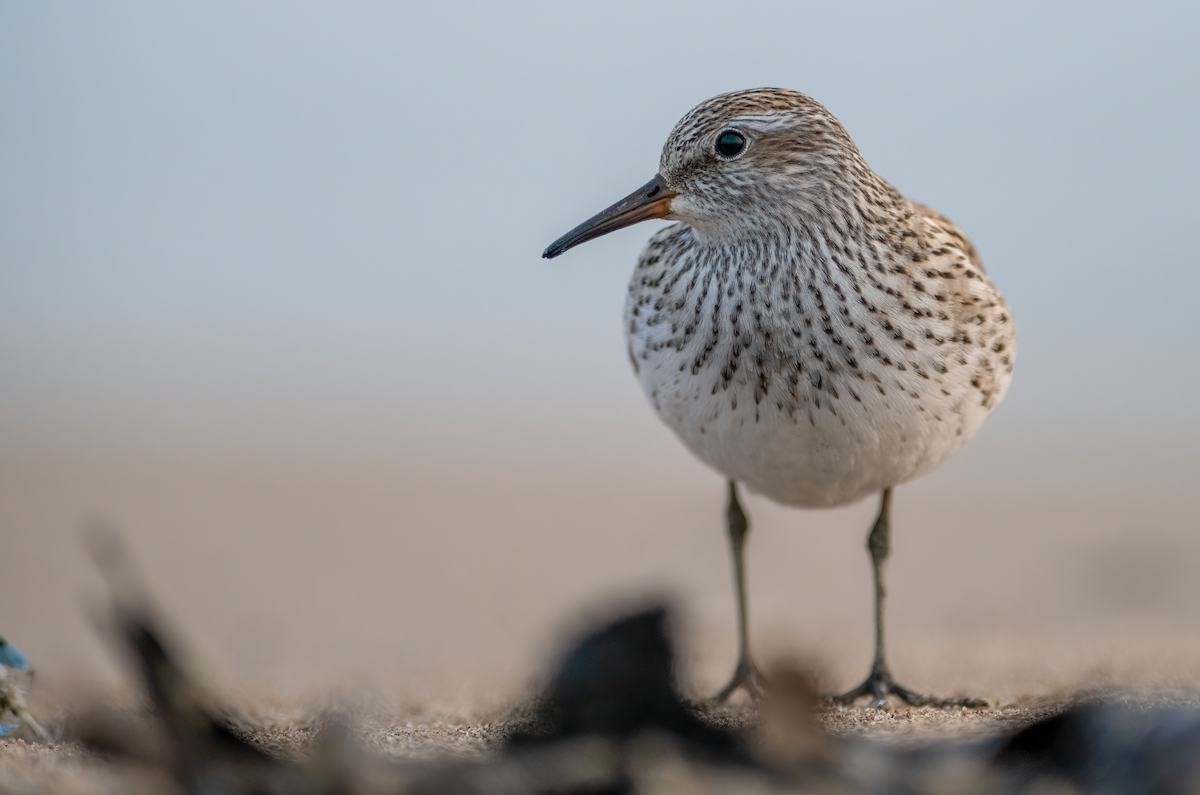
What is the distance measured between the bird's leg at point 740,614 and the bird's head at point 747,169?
1.14 m

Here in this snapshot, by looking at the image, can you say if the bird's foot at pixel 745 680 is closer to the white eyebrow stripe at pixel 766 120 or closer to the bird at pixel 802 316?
the bird at pixel 802 316

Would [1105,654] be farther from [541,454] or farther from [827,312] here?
[541,454]

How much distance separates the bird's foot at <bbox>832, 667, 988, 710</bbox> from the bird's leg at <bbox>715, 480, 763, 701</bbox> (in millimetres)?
297

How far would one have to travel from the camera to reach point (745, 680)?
4492 millimetres

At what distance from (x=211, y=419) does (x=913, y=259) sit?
27.5ft

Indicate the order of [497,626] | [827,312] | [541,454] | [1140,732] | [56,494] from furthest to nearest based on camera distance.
→ [541,454] → [56,494] → [497,626] → [827,312] → [1140,732]

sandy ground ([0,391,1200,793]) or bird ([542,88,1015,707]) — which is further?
sandy ground ([0,391,1200,793])

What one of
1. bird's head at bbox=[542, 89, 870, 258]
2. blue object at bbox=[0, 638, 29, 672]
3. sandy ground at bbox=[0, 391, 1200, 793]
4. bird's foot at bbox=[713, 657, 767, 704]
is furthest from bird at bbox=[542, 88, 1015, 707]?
blue object at bbox=[0, 638, 29, 672]

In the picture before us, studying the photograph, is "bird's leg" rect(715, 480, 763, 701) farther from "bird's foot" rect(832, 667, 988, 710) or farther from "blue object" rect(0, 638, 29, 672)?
"blue object" rect(0, 638, 29, 672)

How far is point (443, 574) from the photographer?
7863 mm

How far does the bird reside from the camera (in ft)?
12.1

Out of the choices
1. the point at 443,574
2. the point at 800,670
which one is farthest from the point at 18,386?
the point at 800,670

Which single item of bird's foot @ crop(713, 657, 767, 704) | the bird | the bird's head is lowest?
bird's foot @ crop(713, 657, 767, 704)

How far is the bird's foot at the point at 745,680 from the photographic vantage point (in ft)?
14.5
